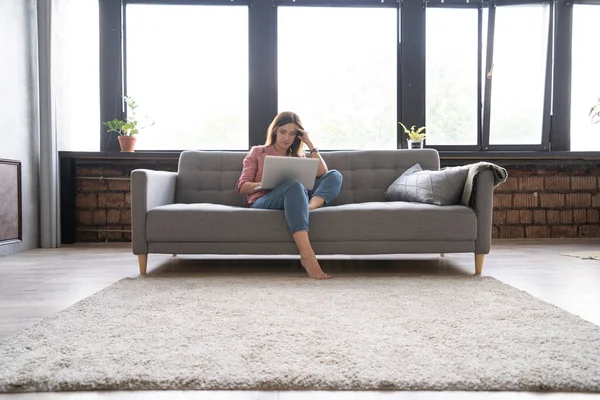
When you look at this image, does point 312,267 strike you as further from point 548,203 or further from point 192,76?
Result: point 548,203

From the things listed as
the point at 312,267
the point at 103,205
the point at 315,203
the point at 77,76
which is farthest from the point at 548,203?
the point at 77,76

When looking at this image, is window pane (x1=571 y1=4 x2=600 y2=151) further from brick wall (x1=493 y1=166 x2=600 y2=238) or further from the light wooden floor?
the light wooden floor

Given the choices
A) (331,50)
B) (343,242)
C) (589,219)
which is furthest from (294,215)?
(589,219)

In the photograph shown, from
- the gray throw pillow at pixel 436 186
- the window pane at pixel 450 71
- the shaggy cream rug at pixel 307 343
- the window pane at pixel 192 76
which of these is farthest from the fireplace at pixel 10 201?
the window pane at pixel 450 71

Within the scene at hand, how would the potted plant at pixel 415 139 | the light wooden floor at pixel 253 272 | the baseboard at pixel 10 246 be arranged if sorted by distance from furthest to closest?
the potted plant at pixel 415 139
the baseboard at pixel 10 246
the light wooden floor at pixel 253 272

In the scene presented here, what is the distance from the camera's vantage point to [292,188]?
2689 millimetres

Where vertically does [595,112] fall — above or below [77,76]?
below

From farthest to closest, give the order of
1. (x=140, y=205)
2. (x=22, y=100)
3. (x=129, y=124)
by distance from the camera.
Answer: (x=129, y=124)
(x=22, y=100)
(x=140, y=205)

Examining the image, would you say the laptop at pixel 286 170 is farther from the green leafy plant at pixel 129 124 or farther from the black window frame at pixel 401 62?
the green leafy plant at pixel 129 124

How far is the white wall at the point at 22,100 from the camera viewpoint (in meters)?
3.66

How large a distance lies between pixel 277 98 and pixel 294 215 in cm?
242

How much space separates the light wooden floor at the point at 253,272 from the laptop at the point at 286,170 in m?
0.53

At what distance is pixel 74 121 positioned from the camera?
4.65 m

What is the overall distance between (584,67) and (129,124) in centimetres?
443
